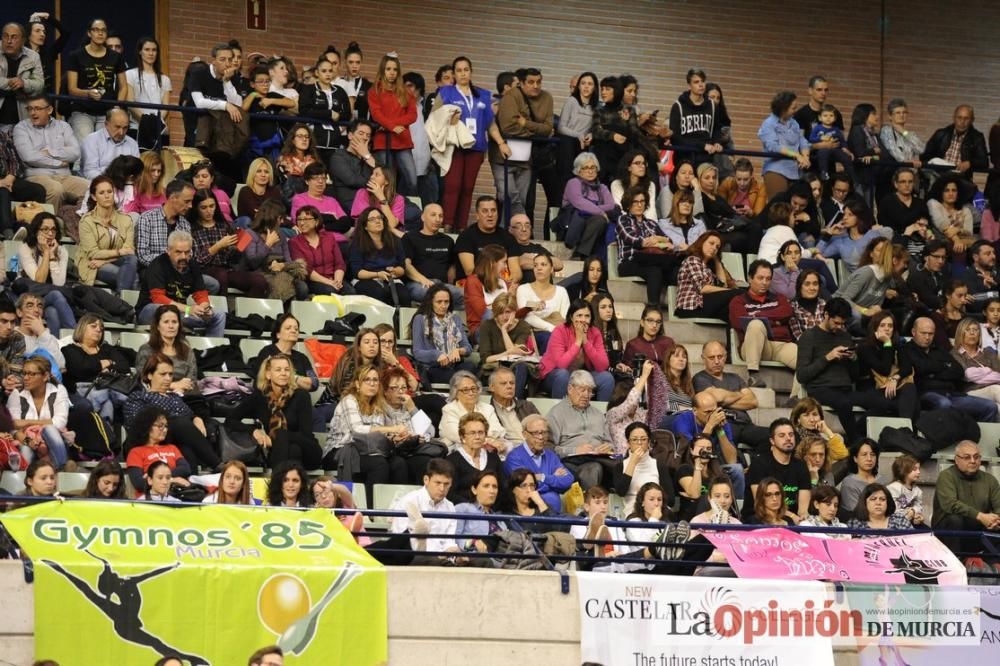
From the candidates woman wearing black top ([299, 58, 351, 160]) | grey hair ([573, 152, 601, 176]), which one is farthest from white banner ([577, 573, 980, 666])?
woman wearing black top ([299, 58, 351, 160])

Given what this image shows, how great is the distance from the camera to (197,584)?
39.1ft

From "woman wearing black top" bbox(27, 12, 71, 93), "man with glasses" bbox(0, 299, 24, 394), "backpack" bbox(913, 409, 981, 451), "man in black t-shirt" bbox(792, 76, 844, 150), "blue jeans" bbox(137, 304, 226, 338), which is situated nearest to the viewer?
"man with glasses" bbox(0, 299, 24, 394)

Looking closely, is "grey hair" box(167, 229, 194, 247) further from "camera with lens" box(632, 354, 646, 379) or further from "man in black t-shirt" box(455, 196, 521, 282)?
"camera with lens" box(632, 354, 646, 379)

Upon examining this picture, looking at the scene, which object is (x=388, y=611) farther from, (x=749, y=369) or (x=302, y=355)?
(x=749, y=369)

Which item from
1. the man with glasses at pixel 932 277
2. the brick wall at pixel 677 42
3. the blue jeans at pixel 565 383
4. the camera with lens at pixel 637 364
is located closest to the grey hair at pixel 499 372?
the blue jeans at pixel 565 383

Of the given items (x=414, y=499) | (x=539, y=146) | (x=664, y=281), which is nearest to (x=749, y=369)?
(x=664, y=281)

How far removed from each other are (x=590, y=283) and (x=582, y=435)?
2.58m

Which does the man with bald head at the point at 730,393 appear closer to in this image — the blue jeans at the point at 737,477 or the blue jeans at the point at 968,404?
the blue jeans at the point at 737,477

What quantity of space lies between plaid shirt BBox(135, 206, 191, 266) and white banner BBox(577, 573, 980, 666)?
18.5 feet

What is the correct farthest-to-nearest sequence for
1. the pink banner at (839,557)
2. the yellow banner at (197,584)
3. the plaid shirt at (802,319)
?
the plaid shirt at (802,319), the pink banner at (839,557), the yellow banner at (197,584)

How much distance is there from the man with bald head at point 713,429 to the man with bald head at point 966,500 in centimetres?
153

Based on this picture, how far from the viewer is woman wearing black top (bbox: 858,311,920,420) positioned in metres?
16.9

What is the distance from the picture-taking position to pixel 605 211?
18844 millimetres

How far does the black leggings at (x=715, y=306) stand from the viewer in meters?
17.8
